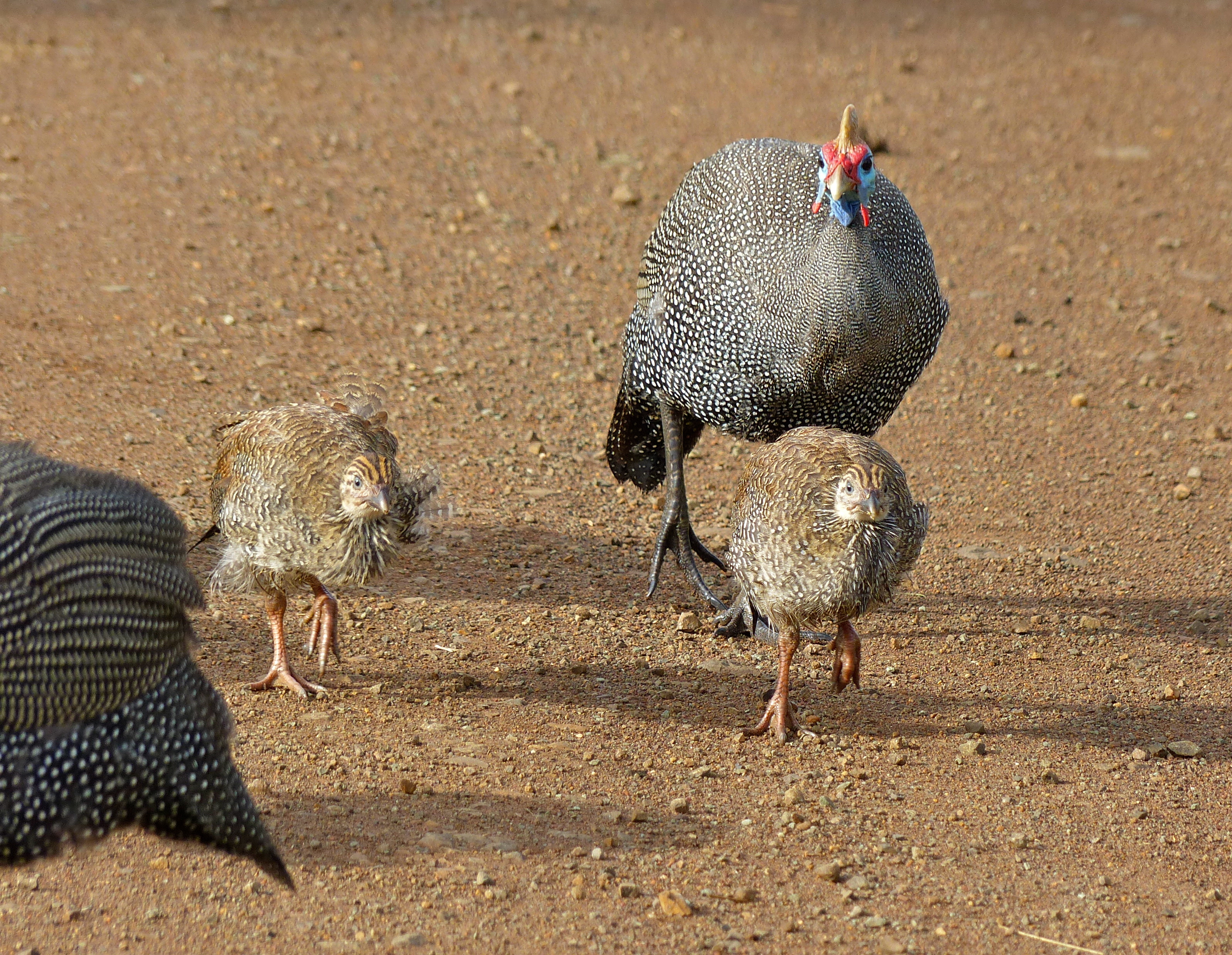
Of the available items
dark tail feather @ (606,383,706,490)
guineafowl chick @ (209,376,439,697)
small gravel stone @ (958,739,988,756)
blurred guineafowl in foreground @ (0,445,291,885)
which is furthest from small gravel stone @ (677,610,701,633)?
blurred guineafowl in foreground @ (0,445,291,885)

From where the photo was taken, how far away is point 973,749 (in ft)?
14.6

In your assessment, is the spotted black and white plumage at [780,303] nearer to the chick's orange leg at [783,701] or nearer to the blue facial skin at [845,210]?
the blue facial skin at [845,210]

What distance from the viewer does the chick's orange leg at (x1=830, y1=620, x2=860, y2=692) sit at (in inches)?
174

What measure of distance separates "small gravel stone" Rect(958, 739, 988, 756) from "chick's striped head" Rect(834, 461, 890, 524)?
2.70 feet

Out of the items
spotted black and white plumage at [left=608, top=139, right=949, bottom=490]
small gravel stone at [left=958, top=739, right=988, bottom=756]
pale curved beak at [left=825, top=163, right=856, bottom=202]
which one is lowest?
small gravel stone at [left=958, top=739, right=988, bottom=756]

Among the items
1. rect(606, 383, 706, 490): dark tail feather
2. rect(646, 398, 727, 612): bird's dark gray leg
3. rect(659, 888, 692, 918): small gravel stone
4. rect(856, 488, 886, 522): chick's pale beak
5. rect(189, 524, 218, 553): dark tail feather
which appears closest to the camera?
rect(659, 888, 692, 918): small gravel stone

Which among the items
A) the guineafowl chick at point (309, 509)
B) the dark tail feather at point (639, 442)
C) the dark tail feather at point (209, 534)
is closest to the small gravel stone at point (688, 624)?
the dark tail feather at point (639, 442)

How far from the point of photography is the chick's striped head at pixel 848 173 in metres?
4.58

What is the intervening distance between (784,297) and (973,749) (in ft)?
5.03

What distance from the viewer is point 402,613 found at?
5.10 m

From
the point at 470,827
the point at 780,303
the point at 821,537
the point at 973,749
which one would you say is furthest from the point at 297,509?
the point at 973,749

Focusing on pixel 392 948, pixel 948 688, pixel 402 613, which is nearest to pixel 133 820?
pixel 392 948

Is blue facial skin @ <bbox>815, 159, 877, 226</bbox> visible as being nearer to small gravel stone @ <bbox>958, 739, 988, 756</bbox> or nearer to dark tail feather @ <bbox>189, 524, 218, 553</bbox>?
small gravel stone @ <bbox>958, 739, 988, 756</bbox>

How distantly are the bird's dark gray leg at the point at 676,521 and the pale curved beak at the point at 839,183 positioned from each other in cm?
110
